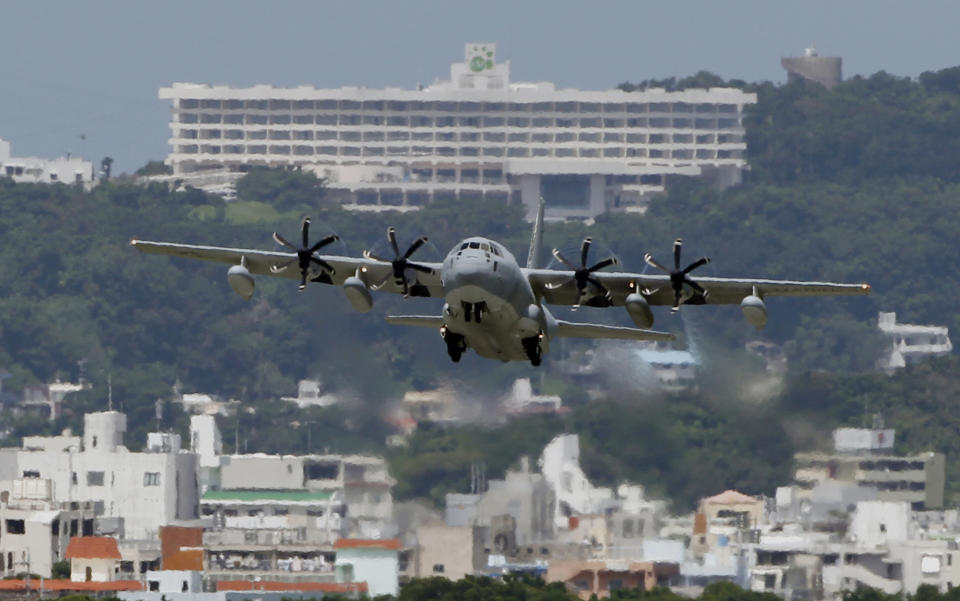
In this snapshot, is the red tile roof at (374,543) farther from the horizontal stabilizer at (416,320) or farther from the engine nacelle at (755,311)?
the engine nacelle at (755,311)

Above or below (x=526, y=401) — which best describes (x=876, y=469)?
below

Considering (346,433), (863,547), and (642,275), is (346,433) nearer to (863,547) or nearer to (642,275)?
(863,547)

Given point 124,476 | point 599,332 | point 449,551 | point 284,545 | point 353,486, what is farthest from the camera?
point 124,476

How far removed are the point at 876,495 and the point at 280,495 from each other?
4125 cm

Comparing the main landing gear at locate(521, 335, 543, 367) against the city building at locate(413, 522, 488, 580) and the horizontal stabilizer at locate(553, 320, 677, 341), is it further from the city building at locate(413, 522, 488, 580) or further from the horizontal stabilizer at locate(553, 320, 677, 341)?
the city building at locate(413, 522, 488, 580)

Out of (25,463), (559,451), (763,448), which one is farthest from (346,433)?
(25,463)

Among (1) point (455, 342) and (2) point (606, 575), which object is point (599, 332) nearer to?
(1) point (455, 342)

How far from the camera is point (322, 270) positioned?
242ft

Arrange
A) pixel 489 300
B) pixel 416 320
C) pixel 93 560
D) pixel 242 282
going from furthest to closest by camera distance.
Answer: pixel 93 560 < pixel 416 320 < pixel 242 282 < pixel 489 300

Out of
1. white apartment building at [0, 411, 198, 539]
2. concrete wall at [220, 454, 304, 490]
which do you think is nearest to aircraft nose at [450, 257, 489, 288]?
white apartment building at [0, 411, 198, 539]

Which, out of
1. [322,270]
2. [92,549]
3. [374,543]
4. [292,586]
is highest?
[322,270]

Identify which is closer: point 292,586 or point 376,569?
point 376,569

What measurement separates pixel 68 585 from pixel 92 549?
6679mm

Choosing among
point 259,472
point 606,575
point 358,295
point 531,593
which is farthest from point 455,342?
point 259,472
